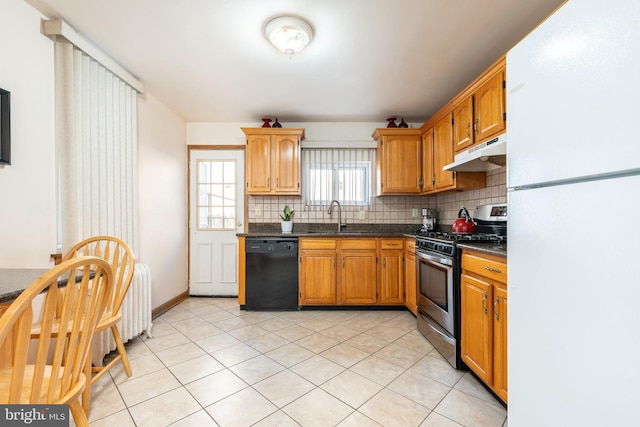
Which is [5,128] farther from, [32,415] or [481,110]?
[481,110]

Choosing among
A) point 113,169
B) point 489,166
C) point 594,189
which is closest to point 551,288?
point 594,189

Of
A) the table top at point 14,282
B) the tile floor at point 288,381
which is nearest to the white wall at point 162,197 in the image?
the tile floor at point 288,381

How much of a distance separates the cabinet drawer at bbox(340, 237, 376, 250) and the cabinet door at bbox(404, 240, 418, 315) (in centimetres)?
39

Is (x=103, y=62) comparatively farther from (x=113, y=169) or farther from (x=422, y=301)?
(x=422, y=301)

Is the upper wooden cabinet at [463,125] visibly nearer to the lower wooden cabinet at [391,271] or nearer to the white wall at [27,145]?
the lower wooden cabinet at [391,271]

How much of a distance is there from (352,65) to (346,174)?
158 cm

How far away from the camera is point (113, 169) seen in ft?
7.24

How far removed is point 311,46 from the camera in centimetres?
203

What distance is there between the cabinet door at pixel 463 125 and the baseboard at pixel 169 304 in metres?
3.49

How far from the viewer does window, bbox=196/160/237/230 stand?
3.69 m

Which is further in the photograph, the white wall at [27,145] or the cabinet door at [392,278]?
the cabinet door at [392,278]

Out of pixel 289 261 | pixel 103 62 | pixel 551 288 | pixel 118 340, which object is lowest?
pixel 118 340

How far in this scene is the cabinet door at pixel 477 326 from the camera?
1546 mm

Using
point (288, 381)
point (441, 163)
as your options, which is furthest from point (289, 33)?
point (288, 381)
